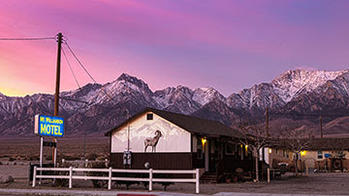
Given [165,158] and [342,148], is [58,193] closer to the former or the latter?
[165,158]

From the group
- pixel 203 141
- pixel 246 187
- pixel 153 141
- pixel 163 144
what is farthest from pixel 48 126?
pixel 246 187

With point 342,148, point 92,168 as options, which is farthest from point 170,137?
point 342,148

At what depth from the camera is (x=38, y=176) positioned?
25.5m

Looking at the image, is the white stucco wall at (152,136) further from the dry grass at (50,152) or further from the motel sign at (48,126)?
the dry grass at (50,152)

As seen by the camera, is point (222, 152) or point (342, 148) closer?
point (222, 152)

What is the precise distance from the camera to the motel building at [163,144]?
3203 centimetres

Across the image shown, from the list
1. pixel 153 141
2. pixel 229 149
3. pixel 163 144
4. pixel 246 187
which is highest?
pixel 153 141

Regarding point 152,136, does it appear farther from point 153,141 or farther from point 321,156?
point 321,156

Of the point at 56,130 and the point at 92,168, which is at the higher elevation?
the point at 56,130

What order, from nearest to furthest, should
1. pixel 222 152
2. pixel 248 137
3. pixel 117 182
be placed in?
pixel 117 182 < pixel 222 152 < pixel 248 137

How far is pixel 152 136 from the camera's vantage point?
3325cm

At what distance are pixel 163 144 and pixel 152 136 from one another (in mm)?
1122

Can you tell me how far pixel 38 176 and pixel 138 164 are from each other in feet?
30.7

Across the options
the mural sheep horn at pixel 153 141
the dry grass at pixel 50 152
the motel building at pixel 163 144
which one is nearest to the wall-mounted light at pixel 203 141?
the motel building at pixel 163 144
